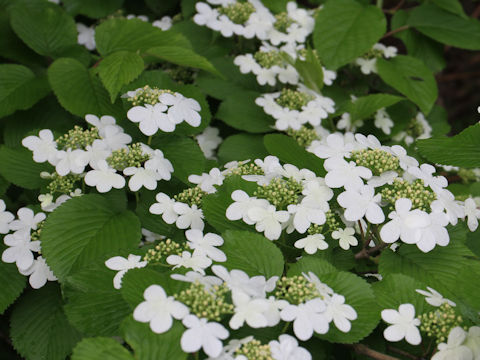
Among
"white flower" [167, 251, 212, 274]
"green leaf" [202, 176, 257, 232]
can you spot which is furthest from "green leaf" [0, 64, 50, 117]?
"white flower" [167, 251, 212, 274]

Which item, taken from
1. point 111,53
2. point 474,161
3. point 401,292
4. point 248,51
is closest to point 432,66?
point 248,51

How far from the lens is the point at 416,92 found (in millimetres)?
1936

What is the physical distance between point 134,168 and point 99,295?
332mm

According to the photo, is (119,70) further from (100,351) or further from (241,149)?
(100,351)

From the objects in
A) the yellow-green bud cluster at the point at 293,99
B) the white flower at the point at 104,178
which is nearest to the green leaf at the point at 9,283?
the white flower at the point at 104,178

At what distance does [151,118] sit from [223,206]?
11.7 inches

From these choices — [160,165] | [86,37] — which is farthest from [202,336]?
[86,37]

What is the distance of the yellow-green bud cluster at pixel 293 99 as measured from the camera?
5.62 ft

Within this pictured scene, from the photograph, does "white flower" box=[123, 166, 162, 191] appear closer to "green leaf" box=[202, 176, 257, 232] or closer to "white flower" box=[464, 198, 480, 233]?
"green leaf" box=[202, 176, 257, 232]

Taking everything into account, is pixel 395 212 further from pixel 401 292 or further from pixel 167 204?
pixel 167 204

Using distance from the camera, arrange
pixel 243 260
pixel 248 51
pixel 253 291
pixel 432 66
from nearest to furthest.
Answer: pixel 253 291 < pixel 243 260 < pixel 248 51 < pixel 432 66

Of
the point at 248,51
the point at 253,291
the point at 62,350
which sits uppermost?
the point at 253,291

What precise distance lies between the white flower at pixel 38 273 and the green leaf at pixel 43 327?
0.38 feet

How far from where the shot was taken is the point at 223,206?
1.13 m
